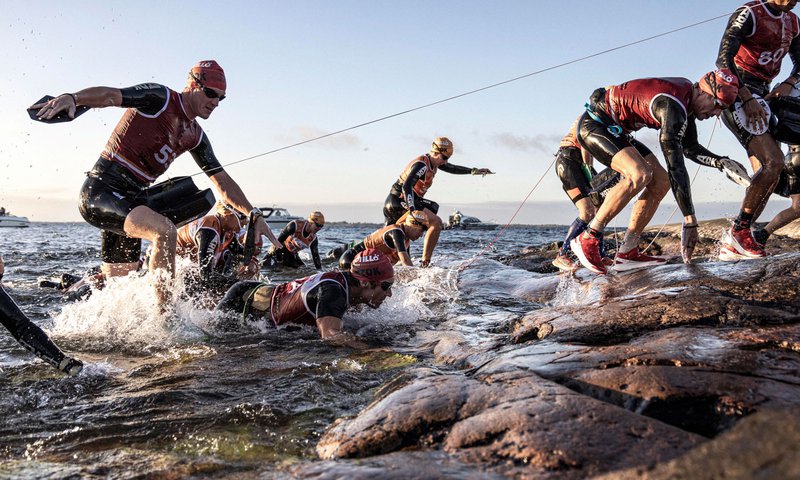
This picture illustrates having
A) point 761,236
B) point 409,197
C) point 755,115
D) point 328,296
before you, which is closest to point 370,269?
point 328,296

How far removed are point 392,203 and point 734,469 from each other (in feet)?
36.7

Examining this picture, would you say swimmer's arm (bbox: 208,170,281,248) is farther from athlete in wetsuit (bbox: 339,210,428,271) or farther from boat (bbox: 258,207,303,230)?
boat (bbox: 258,207,303,230)

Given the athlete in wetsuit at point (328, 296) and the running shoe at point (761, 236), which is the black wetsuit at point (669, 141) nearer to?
the running shoe at point (761, 236)

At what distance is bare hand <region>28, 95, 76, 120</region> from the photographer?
15.5 feet

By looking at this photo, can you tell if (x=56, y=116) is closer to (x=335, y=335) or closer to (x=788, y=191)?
(x=335, y=335)

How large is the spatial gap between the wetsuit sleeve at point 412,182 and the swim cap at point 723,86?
6.10 m

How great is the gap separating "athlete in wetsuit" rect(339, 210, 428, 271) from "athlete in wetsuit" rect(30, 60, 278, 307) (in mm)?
5496

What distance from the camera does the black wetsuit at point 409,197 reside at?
37.9ft

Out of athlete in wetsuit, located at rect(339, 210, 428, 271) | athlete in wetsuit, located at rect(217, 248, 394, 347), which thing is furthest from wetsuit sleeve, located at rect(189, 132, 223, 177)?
athlete in wetsuit, located at rect(339, 210, 428, 271)

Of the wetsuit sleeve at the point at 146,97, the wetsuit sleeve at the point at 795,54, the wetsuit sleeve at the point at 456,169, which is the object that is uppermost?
the wetsuit sleeve at the point at 795,54

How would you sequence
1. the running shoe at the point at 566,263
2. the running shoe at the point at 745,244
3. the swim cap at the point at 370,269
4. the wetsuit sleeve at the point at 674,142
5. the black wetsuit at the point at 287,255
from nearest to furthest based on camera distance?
1. the swim cap at the point at 370,269
2. the wetsuit sleeve at the point at 674,142
3. the running shoe at the point at 745,244
4. the running shoe at the point at 566,263
5. the black wetsuit at the point at 287,255

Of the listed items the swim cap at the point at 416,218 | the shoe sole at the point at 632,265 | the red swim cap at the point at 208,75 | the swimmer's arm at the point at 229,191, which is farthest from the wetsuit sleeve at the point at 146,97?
the swim cap at the point at 416,218

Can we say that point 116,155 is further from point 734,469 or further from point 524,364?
point 734,469

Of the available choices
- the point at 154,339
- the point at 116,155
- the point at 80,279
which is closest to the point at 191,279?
the point at 154,339
